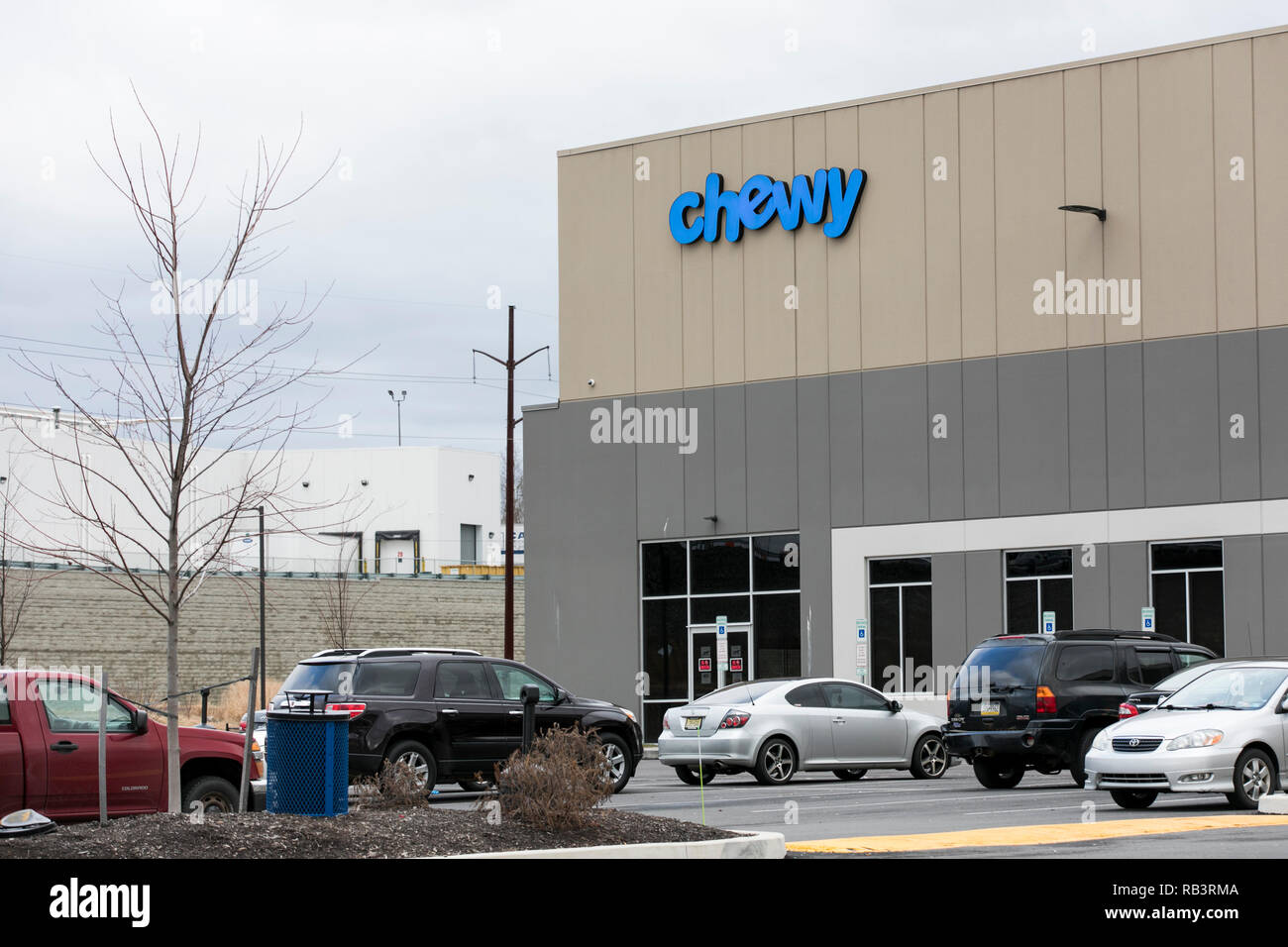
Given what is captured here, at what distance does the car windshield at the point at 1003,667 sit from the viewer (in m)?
20.0

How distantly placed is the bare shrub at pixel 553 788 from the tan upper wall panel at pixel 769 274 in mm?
24370

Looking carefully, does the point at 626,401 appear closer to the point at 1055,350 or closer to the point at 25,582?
the point at 1055,350

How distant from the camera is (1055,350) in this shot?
32.5 metres

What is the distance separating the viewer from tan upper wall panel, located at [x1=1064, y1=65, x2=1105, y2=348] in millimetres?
32000

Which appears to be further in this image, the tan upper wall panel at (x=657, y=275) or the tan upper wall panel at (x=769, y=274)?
the tan upper wall panel at (x=657, y=275)

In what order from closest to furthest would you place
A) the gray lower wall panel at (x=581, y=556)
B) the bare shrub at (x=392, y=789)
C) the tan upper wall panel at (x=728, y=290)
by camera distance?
the bare shrub at (x=392, y=789), the tan upper wall panel at (x=728, y=290), the gray lower wall panel at (x=581, y=556)

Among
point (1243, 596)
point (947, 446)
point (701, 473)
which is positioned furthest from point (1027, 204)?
point (701, 473)

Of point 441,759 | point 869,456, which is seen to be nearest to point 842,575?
point 869,456

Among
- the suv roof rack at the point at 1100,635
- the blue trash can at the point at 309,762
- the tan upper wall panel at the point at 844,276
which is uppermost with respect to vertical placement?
the tan upper wall panel at the point at 844,276

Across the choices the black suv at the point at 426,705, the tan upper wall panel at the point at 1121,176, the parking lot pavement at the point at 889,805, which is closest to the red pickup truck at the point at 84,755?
the black suv at the point at 426,705

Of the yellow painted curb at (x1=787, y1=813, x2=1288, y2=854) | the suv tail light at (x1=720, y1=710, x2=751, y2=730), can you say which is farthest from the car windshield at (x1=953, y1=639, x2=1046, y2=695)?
the yellow painted curb at (x1=787, y1=813, x2=1288, y2=854)

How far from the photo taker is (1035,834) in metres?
13.9

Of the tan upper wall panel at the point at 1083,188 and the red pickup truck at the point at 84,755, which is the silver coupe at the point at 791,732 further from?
the tan upper wall panel at the point at 1083,188

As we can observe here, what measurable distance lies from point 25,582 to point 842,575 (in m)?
26.9
